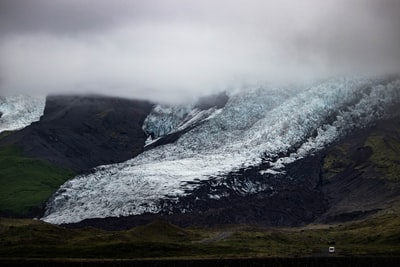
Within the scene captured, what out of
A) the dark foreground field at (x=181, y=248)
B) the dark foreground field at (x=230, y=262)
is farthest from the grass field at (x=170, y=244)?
the dark foreground field at (x=230, y=262)

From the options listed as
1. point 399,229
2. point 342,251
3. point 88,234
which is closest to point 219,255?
point 342,251

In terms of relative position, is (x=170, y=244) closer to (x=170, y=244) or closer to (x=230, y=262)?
(x=170, y=244)

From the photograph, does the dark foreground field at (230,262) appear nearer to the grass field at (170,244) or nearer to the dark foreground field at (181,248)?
the dark foreground field at (181,248)

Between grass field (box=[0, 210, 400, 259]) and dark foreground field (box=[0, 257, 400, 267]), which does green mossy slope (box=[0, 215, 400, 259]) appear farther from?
dark foreground field (box=[0, 257, 400, 267])

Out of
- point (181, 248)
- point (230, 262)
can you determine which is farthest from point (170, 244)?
point (230, 262)

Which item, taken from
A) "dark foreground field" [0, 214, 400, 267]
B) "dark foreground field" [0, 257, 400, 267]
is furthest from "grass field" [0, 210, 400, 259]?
"dark foreground field" [0, 257, 400, 267]

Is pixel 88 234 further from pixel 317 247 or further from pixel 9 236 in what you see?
pixel 317 247

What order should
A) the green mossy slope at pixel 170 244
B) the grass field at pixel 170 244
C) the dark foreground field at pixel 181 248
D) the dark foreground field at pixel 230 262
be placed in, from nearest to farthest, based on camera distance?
the dark foreground field at pixel 230 262, the dark foreground field at pixel 181 248, the grass field at pixel 170 244, the green mossy slope at pixel 170 244

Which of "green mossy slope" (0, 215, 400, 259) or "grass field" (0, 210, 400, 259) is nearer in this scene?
"grass field" (0, 210, 400, 259)

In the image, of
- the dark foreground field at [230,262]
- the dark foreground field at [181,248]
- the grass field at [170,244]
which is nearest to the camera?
the dark foreground field at [230,262]
